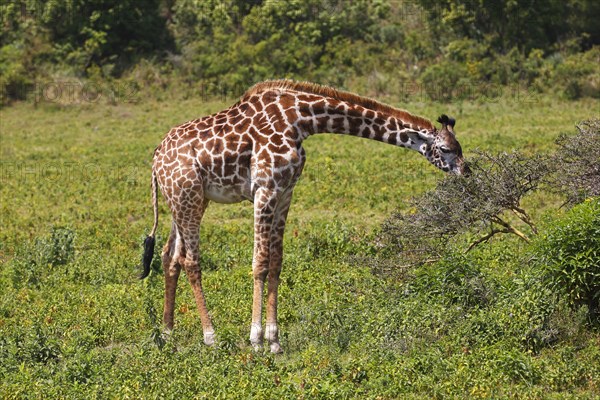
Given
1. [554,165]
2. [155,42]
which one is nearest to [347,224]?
[554,165]

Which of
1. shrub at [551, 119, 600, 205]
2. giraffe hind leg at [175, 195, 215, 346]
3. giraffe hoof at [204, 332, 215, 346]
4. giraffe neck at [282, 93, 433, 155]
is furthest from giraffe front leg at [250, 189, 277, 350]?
shrub at [551, 119, 600, 205]

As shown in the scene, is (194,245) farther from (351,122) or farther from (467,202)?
(467,202)

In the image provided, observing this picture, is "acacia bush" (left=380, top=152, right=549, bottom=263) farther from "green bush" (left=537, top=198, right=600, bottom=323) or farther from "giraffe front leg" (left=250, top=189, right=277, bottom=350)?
"giraffe front leg" (left=250, top=189, right=277, bottom=350)

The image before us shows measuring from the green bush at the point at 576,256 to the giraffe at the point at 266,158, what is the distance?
1574 millimetres

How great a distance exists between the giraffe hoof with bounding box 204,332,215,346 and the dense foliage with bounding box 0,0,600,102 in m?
21.2

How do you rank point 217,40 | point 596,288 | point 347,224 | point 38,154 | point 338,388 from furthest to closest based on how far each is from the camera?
point 217,40 → point 38,154 → point 347,224 → point 596,288 → point 338,388

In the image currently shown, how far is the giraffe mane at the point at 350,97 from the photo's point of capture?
37.3 feet

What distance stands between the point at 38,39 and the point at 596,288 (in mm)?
31532

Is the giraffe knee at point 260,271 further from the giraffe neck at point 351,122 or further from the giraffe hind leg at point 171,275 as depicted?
the giraffe neck at point 351,122

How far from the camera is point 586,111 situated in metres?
27.8

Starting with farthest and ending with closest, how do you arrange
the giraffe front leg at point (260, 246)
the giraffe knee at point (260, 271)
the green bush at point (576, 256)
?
the giraffe knee at point (260, 271) < the giraffe front leg at point (260, 246) < the green bush at point (576, 256)

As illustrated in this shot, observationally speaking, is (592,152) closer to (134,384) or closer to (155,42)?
(134,384)

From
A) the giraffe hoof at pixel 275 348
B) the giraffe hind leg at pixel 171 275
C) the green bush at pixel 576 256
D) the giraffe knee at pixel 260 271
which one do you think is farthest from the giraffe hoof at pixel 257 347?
the green bush at pixel 576 256

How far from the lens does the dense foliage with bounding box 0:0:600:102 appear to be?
3177cm
